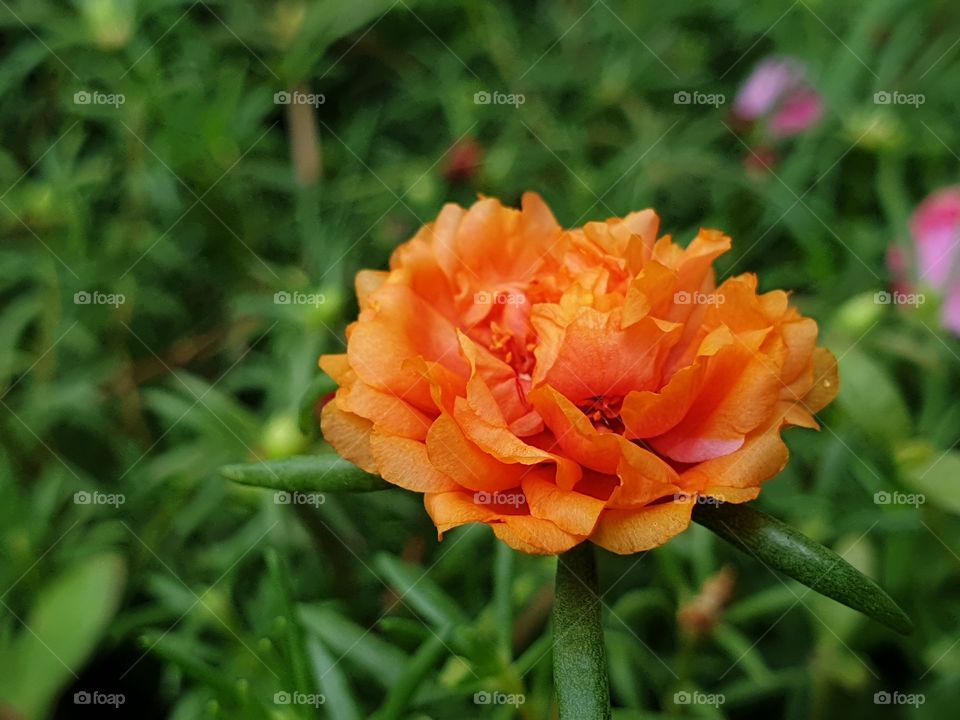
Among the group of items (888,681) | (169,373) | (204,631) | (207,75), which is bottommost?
(888,681)

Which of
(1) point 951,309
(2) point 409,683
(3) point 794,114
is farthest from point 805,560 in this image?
(3) point 794,114

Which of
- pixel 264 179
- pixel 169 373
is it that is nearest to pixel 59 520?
pixel 169 373

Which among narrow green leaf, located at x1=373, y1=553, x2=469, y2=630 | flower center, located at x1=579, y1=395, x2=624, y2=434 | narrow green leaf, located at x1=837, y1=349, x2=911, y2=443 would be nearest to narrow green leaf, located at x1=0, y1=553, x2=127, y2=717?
narrow green leaf, located at x1=373, y1=553, x2=469, y2=630

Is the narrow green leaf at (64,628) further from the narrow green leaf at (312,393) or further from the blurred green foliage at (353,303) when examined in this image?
the narrow green leaf at (312,393)

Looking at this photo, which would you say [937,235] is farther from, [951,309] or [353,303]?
[353,303]

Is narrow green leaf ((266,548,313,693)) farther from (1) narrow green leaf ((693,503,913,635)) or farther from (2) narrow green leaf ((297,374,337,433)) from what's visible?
(1) narrow green leaf ((693,503,913,635))

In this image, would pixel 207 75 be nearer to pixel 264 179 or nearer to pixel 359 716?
pixel 264 179
